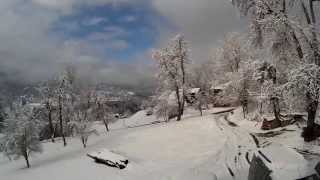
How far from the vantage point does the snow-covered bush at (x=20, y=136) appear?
44.9 meters

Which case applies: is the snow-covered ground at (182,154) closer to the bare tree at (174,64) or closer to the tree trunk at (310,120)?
the tree trunk at (310,120)

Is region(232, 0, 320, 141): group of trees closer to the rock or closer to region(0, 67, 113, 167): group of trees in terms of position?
the rock

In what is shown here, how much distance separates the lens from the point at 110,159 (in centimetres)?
3347

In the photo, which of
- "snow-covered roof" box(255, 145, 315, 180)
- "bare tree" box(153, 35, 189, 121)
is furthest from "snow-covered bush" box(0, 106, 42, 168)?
"snow-covered roof" box(255, 145, 315, 180)

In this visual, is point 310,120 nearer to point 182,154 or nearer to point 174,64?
point 182,154

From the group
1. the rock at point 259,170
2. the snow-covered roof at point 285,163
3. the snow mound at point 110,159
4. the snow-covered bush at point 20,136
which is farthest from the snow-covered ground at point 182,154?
the snow-covered roof at point 285,163

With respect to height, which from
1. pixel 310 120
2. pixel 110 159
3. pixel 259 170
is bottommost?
pixel 110 159

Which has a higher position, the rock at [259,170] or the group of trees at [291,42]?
the group of trees at [291,42]

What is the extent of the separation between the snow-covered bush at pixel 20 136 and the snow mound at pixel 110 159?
1309 cm

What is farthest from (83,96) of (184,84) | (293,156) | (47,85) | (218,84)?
(293,156)

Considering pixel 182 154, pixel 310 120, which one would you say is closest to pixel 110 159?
pixel 182 154

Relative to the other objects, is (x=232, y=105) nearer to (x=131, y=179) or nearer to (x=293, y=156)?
(x=131, y=179)

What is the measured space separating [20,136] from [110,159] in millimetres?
16582

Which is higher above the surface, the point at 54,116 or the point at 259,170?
the point at 259,170
